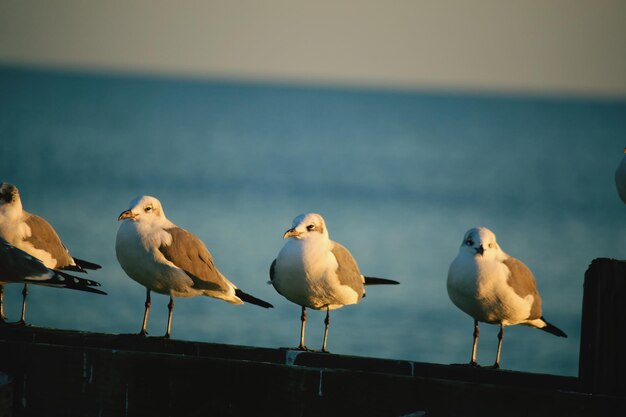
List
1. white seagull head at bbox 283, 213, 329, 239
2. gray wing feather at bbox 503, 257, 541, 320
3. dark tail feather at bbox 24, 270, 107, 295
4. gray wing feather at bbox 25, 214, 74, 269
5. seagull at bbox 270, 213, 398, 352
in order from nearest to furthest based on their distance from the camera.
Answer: dark tail feather at bbox 24, 270, 107, 295 < gray wing feather at bbox 503, 257, 541, 320 < seagull at bbox 270, 213, 398, 352 < white seagull head at bbox 283, 213, 329, 239 < gray wing feather at bbox 25, 214, 74, 269

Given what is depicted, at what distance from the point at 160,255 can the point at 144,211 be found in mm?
358

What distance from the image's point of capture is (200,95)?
298 ft

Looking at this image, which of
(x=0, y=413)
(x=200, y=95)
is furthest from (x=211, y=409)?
(x=200, y=95)

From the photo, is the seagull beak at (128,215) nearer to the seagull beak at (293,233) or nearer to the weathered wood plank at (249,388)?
the seagull beak at (293,233)

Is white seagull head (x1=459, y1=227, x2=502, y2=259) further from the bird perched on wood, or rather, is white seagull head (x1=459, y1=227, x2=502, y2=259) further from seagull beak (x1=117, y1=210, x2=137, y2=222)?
the bird perched on wood

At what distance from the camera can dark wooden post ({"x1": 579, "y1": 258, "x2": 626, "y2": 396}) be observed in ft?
14.7

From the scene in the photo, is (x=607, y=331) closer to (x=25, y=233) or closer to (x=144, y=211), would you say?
(x=144, y=211)

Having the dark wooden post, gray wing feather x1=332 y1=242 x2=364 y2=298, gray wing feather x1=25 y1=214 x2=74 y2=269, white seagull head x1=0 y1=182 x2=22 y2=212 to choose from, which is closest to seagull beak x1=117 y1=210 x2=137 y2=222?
gray wing feather x1=25 y1=214 x2=74 y2=269

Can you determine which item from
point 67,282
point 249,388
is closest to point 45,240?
point 67,282

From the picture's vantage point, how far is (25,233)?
7.52 metres

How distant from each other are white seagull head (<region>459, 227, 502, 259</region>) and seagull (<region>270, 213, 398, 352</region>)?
91cm

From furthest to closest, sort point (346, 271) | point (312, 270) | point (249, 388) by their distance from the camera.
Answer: point (346, 271) < point (312, 270) < point (249, 388)

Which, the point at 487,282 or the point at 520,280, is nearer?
the point at 487,282

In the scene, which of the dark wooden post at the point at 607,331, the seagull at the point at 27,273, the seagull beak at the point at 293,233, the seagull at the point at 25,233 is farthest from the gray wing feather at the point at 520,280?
the seagull at the point at 25,233
